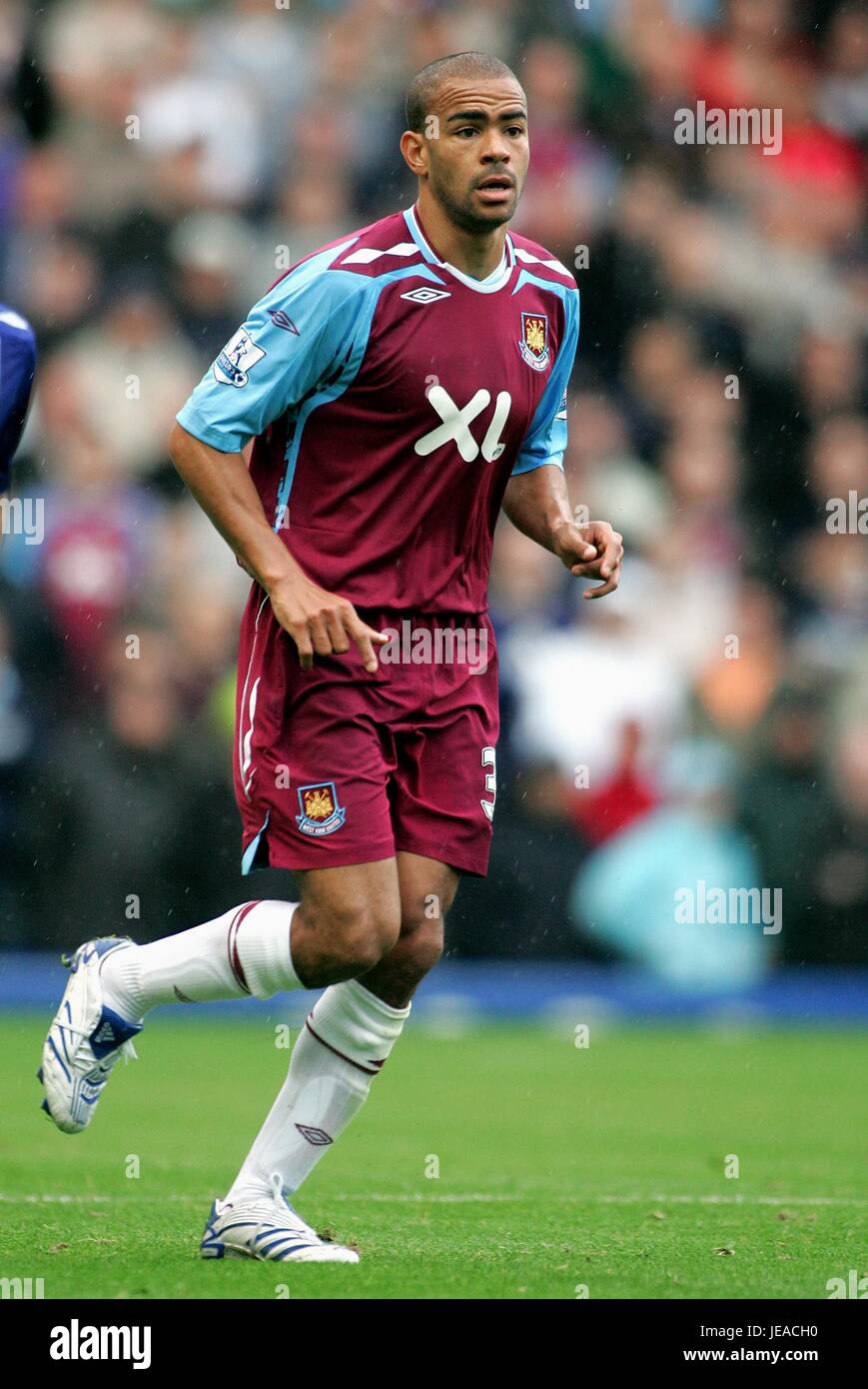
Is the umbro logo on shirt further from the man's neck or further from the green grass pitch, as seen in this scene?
the green grass pitch

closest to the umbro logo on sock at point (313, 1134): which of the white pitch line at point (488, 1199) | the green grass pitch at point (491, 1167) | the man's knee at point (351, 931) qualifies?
the green grass pitch at point (491, 1167)

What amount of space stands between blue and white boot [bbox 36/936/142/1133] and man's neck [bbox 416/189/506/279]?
73.7 inches

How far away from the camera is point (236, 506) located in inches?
192

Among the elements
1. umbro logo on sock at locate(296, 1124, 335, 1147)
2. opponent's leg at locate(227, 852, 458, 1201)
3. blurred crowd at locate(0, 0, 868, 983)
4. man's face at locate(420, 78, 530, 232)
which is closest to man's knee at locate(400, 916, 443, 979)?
opponent's leg at locate(227, 852, 458, 1201)

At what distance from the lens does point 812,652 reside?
10.8 meters

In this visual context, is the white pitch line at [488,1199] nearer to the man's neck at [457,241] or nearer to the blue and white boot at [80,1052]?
the blue and white boot at [80,1052]

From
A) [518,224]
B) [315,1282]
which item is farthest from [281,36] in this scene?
[315,1282]

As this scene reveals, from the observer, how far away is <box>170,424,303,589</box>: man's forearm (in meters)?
4.84

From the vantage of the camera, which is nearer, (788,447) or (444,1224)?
(444,1224)

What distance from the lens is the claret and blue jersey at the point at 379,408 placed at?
16.1 feet

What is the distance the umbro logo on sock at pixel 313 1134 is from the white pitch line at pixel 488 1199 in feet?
3.04
